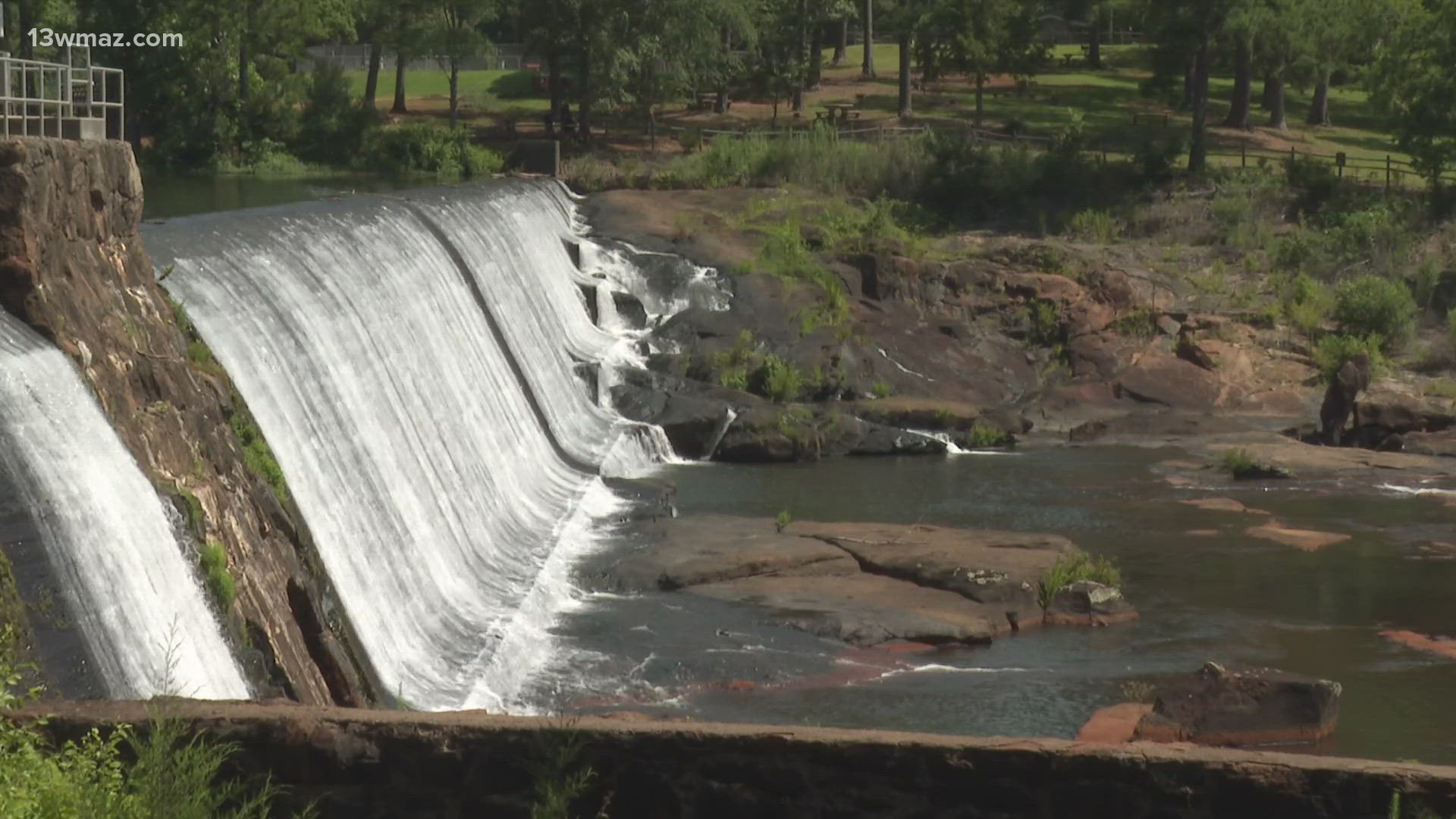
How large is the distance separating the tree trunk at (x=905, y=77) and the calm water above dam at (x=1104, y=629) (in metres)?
37.5

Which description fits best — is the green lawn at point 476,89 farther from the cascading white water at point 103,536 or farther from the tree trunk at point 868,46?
the cascading white water at point 103,536

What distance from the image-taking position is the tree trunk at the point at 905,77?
6788 cm

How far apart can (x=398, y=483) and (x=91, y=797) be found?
1175cm

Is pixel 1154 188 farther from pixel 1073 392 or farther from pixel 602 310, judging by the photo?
pixel 602 310

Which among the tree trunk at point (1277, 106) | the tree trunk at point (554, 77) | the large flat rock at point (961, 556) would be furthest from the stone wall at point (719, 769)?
the tree trunk at point (1277, 106)

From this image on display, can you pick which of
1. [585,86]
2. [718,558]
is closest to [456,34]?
[585,86]

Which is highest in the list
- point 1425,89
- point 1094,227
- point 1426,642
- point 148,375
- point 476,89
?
point 1425,89

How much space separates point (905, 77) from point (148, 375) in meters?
55.9

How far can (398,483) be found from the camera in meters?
21.3

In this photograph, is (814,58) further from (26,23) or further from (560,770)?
(560,770)

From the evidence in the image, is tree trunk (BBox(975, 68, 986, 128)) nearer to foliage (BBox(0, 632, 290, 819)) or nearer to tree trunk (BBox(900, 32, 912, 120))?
tree trunk (BBox(900, 32, 912, 120))

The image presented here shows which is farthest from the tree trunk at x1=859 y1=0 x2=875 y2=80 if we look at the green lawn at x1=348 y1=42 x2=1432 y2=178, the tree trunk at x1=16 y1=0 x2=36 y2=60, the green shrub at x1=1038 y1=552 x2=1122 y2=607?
the green shrub at x1=1038 y1=552 x2=1122 y2=607

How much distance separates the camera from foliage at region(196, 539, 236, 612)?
569 inches

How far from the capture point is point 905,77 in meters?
69.5
